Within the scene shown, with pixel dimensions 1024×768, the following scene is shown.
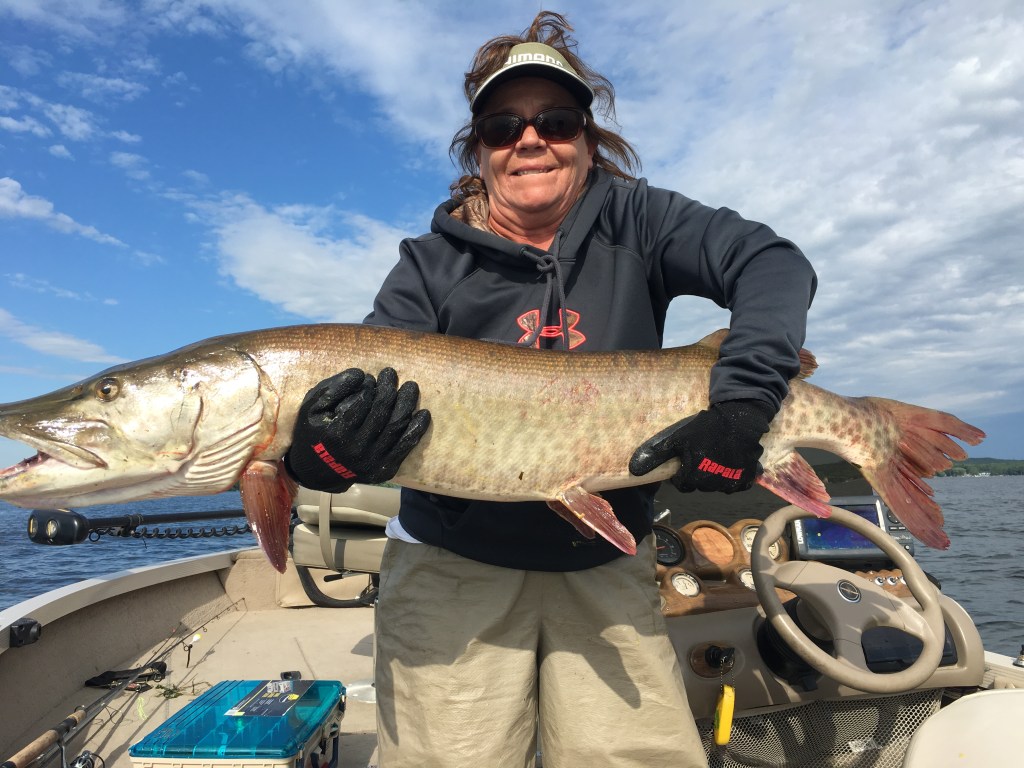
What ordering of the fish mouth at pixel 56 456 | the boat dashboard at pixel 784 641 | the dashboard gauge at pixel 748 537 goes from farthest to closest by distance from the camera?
the dashboard gauge at pixel 748 537, the boat dashboard at pixel 784 641, the fish mouth at pixel 56 456

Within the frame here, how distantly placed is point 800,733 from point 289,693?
99.9 inches

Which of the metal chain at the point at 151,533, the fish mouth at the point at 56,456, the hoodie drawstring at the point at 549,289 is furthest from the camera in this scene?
the metal chain at the point at 151,533

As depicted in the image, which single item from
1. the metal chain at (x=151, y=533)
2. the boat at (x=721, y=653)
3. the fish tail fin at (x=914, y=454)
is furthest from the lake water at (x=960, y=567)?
the fish tail fin at (x=914, y=454)

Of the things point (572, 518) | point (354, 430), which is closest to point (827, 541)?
point (572, 518)

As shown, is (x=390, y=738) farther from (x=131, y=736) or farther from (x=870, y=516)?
(x=870, y=516)

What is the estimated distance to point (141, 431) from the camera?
7.29 ft

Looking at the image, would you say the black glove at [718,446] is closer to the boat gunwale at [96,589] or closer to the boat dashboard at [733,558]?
the boat dashboard at [733,558]

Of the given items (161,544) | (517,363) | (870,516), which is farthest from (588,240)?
(161,544)

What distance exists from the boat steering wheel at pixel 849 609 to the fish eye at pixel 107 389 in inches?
106

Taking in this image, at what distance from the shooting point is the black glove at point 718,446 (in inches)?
91.8

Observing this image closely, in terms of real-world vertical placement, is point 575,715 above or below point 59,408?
below

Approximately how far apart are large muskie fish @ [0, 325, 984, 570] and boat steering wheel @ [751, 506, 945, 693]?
0.43 m

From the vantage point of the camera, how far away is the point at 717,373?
7.96ft

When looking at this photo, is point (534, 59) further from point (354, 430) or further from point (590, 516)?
point (590, 516)
